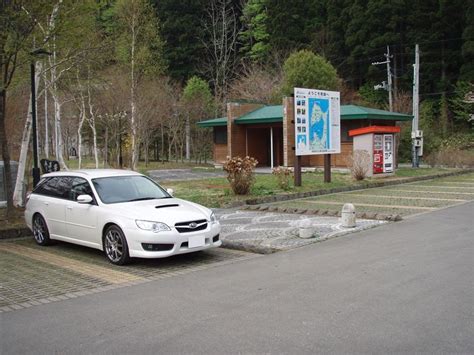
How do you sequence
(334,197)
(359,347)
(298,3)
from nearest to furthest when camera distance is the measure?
(359,347) → (334,197) → (298,3)

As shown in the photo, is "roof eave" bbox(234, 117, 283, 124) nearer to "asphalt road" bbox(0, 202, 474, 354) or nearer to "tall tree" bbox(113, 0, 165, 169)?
"tall tree" bbox(113, 0, 165, 169)

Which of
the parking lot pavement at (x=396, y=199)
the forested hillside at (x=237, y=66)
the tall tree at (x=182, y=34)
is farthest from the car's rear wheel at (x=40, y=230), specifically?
the tall tree at (x=182, y=34)

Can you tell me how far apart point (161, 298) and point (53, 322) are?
131 cm

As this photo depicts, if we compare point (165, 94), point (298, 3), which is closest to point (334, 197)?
point (165, 94)

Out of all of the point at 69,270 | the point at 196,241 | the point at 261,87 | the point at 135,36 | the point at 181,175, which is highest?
the point at 135,36

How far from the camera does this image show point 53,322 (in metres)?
5.52

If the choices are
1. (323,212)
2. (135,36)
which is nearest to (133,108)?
(135,36)

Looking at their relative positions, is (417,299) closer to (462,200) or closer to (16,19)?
(16,19)

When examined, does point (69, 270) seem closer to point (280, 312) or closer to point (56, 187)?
point (56, 187)

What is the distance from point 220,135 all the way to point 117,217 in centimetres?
2731

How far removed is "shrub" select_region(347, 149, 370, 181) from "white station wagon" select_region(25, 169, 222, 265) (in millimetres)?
14196

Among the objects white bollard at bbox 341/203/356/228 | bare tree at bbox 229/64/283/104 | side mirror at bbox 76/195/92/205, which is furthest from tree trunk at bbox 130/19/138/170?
side mirror at bbox 76/195/92/205

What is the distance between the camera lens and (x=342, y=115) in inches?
1127

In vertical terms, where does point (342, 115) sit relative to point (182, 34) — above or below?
below
